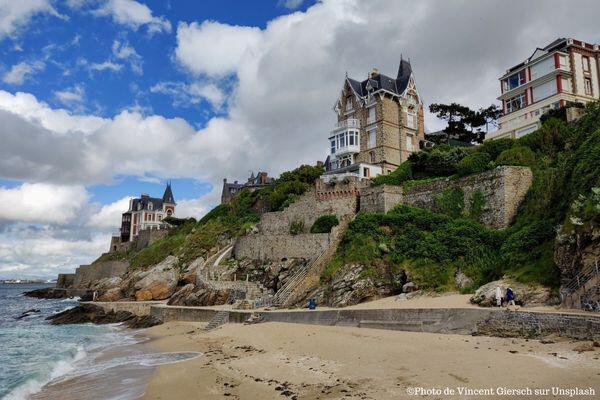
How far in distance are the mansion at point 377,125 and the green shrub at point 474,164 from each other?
11.8 meters

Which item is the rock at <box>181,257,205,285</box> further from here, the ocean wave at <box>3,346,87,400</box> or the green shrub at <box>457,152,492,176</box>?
the green shrub at <box>457,152,492,176</box>

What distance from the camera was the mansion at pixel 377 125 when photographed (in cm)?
4072

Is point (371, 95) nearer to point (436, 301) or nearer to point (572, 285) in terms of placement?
point (436, 301)

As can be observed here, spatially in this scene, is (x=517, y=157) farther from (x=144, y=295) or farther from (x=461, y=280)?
(x=144, y=295)

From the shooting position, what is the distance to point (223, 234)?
133 ft

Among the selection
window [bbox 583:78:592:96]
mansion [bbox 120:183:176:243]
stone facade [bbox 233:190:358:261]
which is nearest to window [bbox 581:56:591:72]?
window [bbox 583:78:592:96]

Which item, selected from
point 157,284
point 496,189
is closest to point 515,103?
point 496,189

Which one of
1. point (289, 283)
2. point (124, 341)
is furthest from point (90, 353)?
point (289, 283)

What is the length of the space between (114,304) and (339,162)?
24.3 m

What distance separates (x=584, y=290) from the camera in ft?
43.0

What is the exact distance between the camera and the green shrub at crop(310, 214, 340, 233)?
101 feet

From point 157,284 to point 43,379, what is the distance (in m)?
20.5

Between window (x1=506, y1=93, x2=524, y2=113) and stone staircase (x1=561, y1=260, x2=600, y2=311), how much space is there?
29.1 metres

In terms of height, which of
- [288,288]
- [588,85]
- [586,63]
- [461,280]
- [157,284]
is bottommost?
[157,284]
